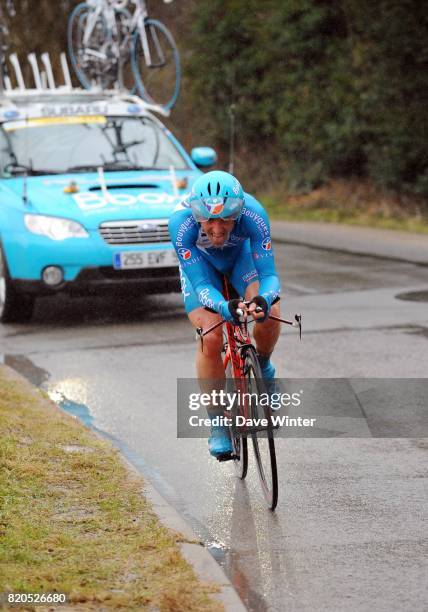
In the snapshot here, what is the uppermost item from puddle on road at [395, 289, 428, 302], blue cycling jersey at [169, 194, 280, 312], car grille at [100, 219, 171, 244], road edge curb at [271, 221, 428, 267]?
blue cycling jersey at [169, 194, 280, 312]

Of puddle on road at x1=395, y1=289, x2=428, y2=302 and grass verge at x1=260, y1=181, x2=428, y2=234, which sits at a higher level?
puddle on road at x1=395, y1=289, x2=428, y2=302

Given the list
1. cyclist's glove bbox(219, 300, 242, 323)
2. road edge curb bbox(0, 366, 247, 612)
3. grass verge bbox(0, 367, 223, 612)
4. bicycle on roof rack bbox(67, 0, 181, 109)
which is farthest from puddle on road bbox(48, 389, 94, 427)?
bicycle on roof rack bbox(67, 0, 181, 109)

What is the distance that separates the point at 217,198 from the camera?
20.4 ft

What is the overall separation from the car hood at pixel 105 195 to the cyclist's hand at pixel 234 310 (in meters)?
5.81

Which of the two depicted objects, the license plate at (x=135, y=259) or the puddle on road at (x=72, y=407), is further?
the license plate at (x=135, y=259)

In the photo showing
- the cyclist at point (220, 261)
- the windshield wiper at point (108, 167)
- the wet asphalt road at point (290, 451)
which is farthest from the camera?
the windshield wiper at point (108, 167)

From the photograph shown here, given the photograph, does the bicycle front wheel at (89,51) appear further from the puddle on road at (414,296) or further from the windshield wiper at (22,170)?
the puddle on road at (414,296)

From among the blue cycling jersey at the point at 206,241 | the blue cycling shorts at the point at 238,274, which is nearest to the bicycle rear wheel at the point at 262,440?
the blue cycling jersey at the point at 206,241

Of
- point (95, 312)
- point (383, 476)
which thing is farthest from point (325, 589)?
point (95, 312)

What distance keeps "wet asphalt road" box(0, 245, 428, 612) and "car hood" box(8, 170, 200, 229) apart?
1.07 metres

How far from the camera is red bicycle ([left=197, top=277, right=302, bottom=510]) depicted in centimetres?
618

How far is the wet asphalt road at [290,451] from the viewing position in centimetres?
527

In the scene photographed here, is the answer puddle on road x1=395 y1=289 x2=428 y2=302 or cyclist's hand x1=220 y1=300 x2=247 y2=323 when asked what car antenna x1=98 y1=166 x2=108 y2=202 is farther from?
cyclist's hand x1=220 y1=300 x2=247 y2=323

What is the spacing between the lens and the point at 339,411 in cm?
830
